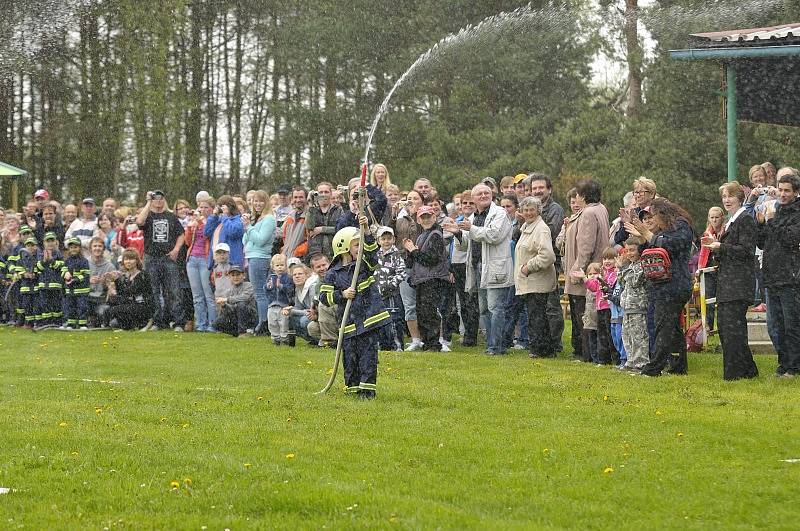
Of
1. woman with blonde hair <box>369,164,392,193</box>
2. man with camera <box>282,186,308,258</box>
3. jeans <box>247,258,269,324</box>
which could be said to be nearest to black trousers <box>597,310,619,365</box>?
woman with blonde hair <box>369,164,392,193</box>

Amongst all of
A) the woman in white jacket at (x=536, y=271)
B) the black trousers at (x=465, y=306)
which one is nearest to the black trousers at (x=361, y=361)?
the woman in white jacket at (x=536, y=271)

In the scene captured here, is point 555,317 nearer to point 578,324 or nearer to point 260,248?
point 578,324

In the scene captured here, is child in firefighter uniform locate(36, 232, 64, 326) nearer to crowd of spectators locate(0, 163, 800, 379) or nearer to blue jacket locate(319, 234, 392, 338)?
crowd of spectators locate(0, 163, 800, 379)

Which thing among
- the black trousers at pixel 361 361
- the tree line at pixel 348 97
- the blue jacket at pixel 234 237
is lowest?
the black trousers at pixel 361 361

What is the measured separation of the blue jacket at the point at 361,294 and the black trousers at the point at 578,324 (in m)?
4.15

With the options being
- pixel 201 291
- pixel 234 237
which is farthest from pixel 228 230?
pixel 201 291

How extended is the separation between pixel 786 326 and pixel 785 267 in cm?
65

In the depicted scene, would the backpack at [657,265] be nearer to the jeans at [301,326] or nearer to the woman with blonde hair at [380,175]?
the woman with blonde hair at [380,175]

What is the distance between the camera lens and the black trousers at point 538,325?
16.1 metres

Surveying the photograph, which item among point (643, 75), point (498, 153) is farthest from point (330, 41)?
point (643, 75)

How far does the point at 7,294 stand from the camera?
2444 cm

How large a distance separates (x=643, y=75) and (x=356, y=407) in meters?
23.3

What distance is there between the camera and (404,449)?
9352mm

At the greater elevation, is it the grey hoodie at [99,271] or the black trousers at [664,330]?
the grey hoodie at [99,271]
